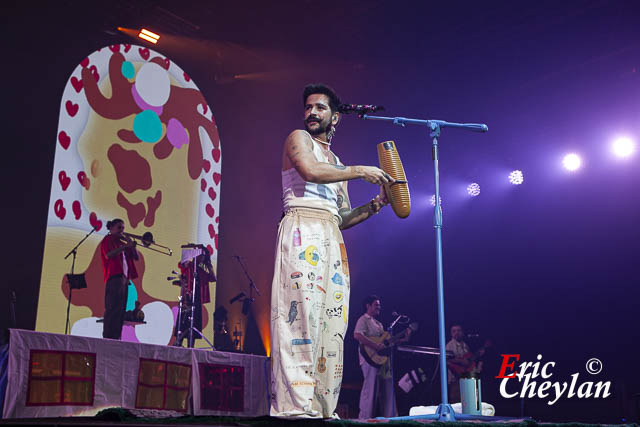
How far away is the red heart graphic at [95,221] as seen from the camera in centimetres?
718

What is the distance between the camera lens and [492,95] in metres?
7.63

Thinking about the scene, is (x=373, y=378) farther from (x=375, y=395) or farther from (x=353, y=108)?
(x=353, y=108)

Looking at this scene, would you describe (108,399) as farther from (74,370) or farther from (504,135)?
(504,135)

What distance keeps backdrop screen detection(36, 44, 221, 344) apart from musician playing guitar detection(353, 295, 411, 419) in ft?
8.03

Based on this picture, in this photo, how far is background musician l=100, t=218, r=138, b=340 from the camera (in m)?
→ 6.43

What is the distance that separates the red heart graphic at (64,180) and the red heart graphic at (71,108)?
2.51 feet

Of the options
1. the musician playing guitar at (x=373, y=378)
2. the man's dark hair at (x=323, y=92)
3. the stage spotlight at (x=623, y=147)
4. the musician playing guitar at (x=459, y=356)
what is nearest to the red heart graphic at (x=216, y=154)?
the musician playing guitar at (x=373, y=378)

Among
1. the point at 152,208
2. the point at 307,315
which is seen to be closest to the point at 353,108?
the point at 307,315

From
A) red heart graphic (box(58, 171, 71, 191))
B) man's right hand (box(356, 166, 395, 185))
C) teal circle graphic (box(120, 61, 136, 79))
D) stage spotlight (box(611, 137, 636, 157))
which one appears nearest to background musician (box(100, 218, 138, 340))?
red heart graphic (box(58, 171, 71, 191))

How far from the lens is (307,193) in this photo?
269cm

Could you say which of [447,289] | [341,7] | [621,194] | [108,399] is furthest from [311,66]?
[108,399]

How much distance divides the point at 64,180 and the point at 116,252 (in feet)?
3.88

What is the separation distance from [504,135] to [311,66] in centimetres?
287

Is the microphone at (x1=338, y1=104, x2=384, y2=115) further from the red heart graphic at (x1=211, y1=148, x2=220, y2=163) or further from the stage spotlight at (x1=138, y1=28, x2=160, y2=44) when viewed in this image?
the red heart graphic at (x1=211, y1=148, x2=220, y2=163)
